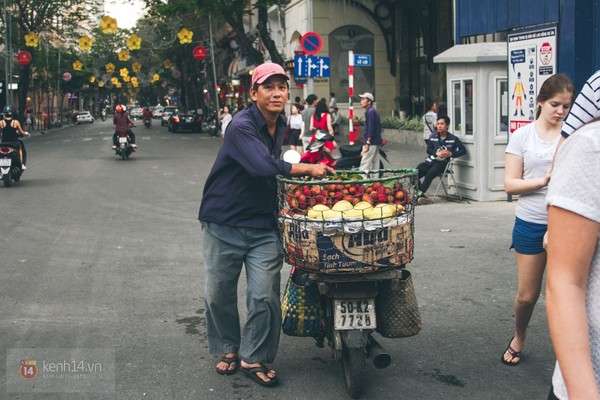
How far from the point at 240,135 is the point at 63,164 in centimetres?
2034

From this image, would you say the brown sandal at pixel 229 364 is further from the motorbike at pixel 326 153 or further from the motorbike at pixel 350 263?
the motorbike at pixel 326 153

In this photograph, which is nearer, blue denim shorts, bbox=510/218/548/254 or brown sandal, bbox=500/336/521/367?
blue denim shorts, bbox=510/218/548/254

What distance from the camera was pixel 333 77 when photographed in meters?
36.4

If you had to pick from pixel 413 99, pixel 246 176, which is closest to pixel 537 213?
pixel 246 176

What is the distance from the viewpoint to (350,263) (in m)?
4.45

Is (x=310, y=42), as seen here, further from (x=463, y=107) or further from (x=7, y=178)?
(x=7, y=178)

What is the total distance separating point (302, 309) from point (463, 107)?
31.2 feet

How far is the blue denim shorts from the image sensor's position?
4887 millimetres

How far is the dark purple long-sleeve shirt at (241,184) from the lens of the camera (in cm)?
475

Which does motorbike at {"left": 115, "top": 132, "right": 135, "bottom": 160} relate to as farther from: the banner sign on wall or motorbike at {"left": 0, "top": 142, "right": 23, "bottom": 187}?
the banner sign on wall

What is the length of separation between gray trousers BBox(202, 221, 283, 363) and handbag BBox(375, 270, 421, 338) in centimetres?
61

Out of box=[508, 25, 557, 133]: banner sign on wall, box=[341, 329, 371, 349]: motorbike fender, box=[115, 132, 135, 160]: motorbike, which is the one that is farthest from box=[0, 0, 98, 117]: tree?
box=[341, 329, 371, 349]: motorbike fender

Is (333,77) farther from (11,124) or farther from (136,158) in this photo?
(11,124)

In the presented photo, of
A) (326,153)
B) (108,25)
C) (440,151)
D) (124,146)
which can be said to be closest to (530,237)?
(326,153)
